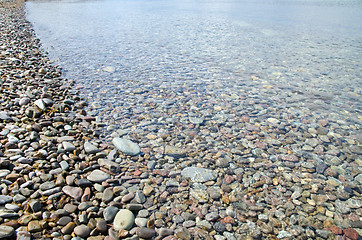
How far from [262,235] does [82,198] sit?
8.79 ft

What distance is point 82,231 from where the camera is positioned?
3320 millimetres

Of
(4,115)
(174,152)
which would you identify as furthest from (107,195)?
(4,115)

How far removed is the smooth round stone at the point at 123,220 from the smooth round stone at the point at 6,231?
4.03 ft

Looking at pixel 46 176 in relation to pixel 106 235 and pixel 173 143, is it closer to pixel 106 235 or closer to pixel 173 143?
pixel 106 235

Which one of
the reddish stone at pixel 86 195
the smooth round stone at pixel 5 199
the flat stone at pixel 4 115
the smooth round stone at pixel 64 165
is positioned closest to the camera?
the smooth round stone at pixel 5 199

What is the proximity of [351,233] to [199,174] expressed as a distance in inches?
93.8

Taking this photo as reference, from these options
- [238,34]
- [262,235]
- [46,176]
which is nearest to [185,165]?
[262,235]

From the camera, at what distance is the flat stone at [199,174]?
14.9 ft

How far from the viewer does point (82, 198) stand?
3871mm

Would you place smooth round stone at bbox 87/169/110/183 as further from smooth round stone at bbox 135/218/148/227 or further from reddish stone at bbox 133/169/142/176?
smooth round stone at bbox 135/218/148/227

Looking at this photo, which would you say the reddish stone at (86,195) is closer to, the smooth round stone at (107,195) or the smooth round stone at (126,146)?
the smooth round stone at (107,195)

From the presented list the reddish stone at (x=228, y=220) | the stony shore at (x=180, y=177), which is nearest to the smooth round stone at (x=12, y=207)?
the stony shore at (x=180, y=177)

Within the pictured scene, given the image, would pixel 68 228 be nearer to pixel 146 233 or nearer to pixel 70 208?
pixel 70 208

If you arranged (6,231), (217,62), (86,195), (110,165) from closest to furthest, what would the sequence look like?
(6,231)
(86,195)
(110,165)
(217,62)
